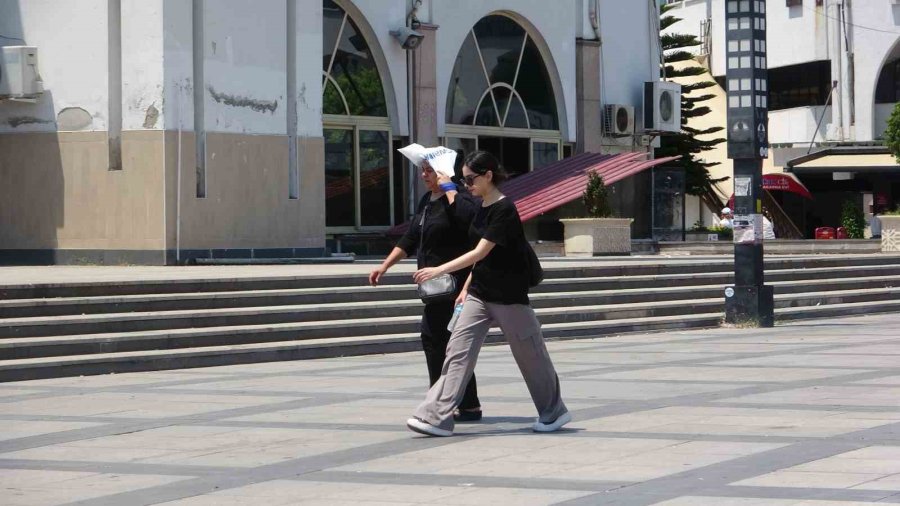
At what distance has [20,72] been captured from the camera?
69.4 ft

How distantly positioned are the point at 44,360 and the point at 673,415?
6.32m

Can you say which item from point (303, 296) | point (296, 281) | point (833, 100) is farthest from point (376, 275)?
point (833, 100)

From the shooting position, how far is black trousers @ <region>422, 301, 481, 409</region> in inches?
378

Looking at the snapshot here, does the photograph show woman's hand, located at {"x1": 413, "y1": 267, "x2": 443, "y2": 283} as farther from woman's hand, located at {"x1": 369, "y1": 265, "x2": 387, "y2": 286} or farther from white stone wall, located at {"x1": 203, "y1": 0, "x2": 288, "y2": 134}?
white stone wall, located at {"x1": 203, "y1": 0, "x2": 288, "y2": 134}

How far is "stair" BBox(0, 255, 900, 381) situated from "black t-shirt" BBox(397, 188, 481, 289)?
5.04 m

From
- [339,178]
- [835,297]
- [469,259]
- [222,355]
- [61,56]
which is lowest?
[222,355]

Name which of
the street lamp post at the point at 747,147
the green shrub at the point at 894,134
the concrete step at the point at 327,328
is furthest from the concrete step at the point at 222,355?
the green shrub at the point at 894,134

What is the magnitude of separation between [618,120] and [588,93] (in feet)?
3.46

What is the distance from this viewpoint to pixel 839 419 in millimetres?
9250

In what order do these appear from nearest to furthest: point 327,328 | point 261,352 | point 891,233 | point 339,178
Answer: point 261,352 < point 327,328 < point 891,233 < point 339,178

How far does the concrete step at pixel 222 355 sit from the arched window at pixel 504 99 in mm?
13615

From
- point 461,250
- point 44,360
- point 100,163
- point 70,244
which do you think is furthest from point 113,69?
point 461,250

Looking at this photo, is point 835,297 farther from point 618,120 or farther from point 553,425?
point 553,425

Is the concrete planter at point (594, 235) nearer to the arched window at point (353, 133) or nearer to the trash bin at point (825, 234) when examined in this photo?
the arched window at point (353, 133)
